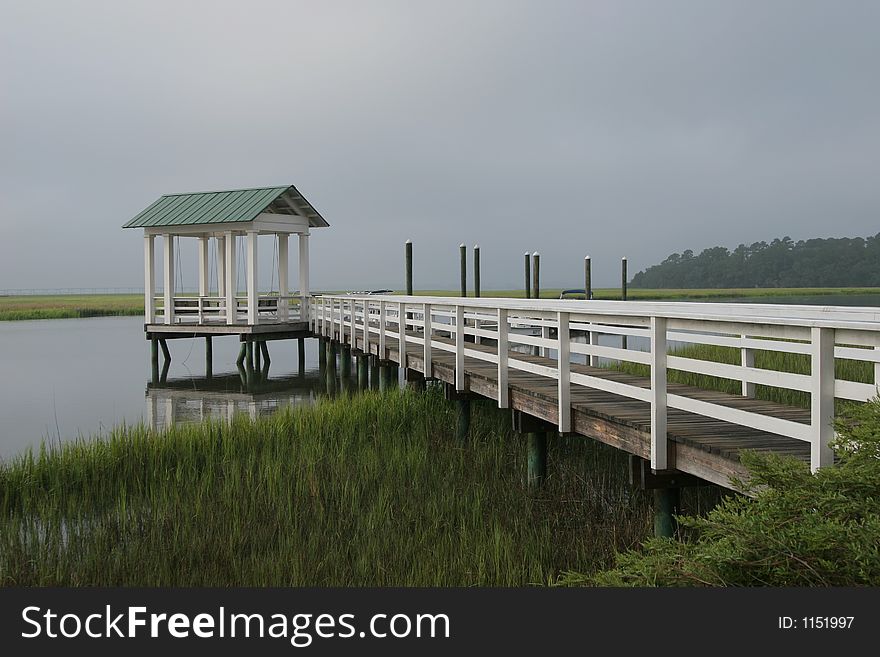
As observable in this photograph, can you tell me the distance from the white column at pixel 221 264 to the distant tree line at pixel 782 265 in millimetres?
84714

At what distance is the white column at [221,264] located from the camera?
90.4 ft

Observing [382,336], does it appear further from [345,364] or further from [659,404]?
[659,404]

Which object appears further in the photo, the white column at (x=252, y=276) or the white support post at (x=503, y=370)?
the white column at (x=252, y=276)

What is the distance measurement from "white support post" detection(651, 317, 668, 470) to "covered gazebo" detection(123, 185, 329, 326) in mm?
19856

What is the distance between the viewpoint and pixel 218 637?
Answer: 13.4 feet

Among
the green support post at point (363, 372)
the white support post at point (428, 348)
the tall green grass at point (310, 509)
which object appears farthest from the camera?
the green support post at point (363, 372)

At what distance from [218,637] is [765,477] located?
288cm

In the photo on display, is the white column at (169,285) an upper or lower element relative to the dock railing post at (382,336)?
upper

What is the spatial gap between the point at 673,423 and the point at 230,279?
20.7m

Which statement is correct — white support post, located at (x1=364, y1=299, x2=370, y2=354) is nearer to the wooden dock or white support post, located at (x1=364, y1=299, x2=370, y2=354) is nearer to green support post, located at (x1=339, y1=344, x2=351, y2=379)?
green support post, located at (x1=339, y1=344, x2=351, y2=379)

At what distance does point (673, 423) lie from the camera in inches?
261

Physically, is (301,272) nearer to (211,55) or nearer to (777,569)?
(211,55)

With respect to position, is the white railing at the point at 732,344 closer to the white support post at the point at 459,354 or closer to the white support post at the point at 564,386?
the white support post at the point at 564,386

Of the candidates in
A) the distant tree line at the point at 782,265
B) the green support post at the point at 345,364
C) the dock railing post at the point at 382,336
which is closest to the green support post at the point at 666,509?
the dock railing post at the point at 382,336
